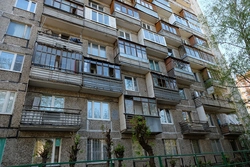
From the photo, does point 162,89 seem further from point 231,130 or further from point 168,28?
point 231,130

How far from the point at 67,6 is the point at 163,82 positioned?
10813 mm

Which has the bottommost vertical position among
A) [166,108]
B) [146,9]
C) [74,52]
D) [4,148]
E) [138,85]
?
[4,148]

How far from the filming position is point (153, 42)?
17.0m

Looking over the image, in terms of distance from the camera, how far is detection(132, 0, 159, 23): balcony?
19.2m

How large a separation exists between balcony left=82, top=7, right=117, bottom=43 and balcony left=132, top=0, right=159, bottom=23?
19.3ft

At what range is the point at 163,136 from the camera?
43.0 feet

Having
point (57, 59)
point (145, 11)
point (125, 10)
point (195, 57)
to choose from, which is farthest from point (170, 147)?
point (145, 11)

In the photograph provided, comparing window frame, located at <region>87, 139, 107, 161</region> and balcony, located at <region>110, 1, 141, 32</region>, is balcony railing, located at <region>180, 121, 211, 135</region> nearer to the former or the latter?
window frame, located at <region>87, 139, 107, 161</region>

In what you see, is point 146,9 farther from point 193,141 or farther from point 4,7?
point 193,141

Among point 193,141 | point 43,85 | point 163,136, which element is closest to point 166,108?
point 163,136

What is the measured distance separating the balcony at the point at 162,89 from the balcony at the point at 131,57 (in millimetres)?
1112

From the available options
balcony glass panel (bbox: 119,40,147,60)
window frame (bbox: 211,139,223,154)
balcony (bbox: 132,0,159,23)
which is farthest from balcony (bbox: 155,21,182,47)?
window frame (bbox: 211,139,223,154)

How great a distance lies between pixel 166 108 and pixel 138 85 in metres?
3.44

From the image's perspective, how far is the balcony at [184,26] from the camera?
72.6 feet
